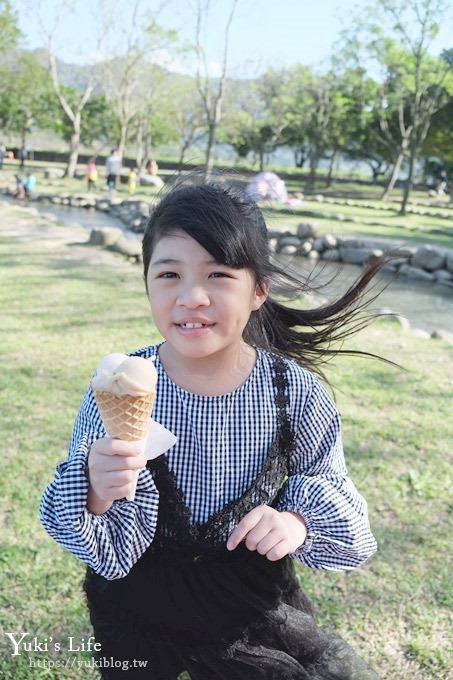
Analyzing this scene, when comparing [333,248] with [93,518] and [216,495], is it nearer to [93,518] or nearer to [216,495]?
[216,495]

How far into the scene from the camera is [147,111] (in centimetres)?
3594

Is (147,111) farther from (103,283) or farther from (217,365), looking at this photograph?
(217,365)

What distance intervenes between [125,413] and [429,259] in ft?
39.8

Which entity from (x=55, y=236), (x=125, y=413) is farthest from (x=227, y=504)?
(x=55, y=236)

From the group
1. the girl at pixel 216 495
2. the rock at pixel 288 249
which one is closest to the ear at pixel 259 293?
the girl at pixel 216 495

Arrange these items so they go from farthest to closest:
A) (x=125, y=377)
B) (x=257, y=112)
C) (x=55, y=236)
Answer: (x=257, y=112), (x=55, y=236), (x=125, y=377)

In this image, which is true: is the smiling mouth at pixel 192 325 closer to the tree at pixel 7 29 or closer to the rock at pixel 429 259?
the rock at pixel 429 259

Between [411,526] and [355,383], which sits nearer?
[411,526]

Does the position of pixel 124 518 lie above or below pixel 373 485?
above

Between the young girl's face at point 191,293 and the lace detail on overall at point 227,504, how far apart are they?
0.82 feet

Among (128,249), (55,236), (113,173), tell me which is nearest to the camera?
(128,249)

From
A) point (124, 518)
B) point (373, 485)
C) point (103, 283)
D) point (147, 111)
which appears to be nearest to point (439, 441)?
point (373, 485)

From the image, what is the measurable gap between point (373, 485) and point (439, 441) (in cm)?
82

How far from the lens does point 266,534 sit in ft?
4.38
